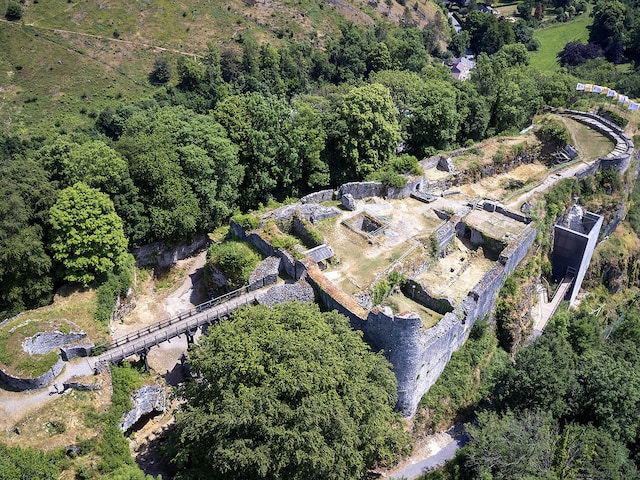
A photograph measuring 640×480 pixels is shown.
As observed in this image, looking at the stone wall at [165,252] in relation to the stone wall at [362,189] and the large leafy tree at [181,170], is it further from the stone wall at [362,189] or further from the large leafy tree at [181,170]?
the stone wall at [362,189]

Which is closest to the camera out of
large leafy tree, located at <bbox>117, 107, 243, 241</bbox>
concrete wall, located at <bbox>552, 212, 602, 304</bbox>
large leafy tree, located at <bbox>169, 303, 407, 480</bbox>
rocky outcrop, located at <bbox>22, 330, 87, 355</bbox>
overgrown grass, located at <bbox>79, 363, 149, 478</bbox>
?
large leafy tree, located at <bbox>169, 303, 407, 480</bbox>

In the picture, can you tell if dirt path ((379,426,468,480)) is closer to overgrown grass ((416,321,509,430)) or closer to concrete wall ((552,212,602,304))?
overgrown grass ((416,321,509,430))

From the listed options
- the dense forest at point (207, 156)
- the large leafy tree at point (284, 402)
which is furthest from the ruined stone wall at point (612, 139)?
the large leafy tree at point (284, 402)

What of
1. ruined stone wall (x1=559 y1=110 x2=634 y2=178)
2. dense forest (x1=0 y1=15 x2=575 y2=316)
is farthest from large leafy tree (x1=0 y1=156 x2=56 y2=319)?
ruined stone wall (x1=559 y1=110 x2=634 y2=178)

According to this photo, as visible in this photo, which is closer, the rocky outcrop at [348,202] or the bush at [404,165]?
the rocky outcrop at [348,202]

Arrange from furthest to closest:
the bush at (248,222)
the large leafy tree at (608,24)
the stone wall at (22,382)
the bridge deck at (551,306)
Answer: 1. the large leafy tree at (608,24)
2. the bridge deck at (551,306)
3. the bush at (248,222)
4. the stone wall at (22,382)

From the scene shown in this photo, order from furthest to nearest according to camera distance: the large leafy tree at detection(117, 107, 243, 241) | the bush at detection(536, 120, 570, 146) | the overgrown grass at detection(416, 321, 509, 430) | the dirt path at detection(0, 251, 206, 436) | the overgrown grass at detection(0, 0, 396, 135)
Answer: the overgrown grass at detection(0, 0, 396, 135) → the bush at detection(536, 120, 570, 146) → the large leafy tree at detection(117, 107, 243, 241) → the overgrown grass at detection(416, 321, 509, 430) → the dirt path at detection(0, 251, 206, 436)

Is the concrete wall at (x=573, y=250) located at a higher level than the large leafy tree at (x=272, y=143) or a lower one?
lower
